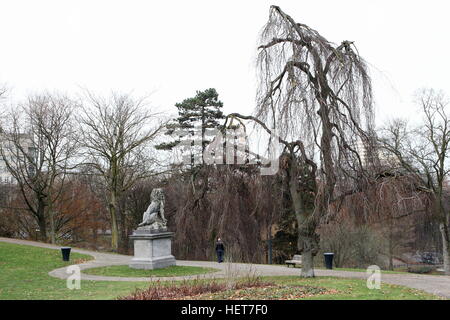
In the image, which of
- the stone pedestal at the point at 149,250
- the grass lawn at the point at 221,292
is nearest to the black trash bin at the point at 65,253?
the grass lawn at the point at 221,292

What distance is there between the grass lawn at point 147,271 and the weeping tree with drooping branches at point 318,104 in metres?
6.24

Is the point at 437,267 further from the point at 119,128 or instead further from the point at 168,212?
the point at 119,128

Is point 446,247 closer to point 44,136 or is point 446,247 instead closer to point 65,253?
point 65,253

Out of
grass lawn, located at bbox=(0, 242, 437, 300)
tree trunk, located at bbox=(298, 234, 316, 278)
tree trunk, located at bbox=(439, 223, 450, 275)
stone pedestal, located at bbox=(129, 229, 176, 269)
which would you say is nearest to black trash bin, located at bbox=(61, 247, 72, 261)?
grass lawn, located at bbox=(0, 242, 437, 300)

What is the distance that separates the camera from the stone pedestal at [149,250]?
18.4 m

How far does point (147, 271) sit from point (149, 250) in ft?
3.11

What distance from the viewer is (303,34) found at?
44.7 feet

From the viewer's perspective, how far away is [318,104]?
1308 centimetres

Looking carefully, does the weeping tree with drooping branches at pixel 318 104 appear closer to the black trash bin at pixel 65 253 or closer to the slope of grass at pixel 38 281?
the slope of grass at pixel 38 281

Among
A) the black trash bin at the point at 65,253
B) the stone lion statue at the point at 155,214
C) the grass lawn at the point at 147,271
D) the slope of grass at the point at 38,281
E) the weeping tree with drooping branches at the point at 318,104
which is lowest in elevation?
Result: the grass lawn at the point at 147,271

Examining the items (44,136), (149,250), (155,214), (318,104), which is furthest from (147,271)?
(44,136)

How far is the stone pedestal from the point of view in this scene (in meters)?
18.4

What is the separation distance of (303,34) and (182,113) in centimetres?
2165
